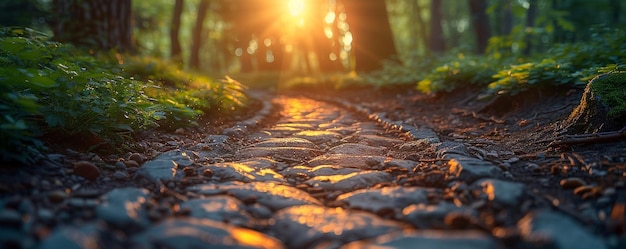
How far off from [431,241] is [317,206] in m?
0.72

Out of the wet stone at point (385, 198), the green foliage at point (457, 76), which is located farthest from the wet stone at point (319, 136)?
the green foliage at point (457, 76)

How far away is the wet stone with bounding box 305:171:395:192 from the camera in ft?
8.29

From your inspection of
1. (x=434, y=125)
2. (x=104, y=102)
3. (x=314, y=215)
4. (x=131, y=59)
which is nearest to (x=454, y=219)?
(x=314, y=215)

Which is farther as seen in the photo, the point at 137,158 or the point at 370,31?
the point at 370,31

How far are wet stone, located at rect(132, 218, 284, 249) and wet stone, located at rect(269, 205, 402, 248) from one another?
0.10 meters

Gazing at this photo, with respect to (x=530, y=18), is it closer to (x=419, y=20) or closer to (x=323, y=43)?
(x=323, y=43)

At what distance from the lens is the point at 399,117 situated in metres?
5.74

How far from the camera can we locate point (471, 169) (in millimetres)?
2531

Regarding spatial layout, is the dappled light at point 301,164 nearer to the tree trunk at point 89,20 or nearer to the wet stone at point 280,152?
the wet stone at point 280,152

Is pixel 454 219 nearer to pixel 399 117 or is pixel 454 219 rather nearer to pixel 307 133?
pixel 307 133

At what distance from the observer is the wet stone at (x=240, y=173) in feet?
8.78

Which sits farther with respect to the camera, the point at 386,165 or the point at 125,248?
the point at 386,165

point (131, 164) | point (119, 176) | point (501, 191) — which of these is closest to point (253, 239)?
point (501, 191)

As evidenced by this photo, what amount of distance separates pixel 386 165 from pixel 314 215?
1.16 meters
